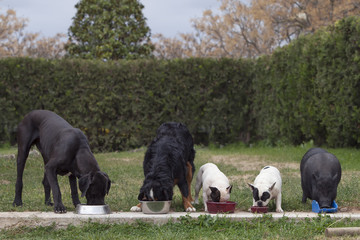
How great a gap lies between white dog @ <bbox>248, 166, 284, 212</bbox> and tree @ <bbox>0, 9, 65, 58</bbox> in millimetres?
45833

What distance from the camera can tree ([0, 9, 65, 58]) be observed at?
166 ft

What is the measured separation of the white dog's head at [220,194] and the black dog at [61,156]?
141 centimetres

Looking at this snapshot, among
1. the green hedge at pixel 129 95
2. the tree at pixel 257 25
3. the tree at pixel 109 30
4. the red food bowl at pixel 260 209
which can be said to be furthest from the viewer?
the tree at pixel 257 25

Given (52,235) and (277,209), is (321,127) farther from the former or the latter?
(52,235)

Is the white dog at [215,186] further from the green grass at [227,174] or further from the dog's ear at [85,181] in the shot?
the dog's ear at [85,181]

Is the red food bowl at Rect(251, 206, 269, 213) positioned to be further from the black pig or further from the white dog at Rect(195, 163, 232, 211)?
the black pig

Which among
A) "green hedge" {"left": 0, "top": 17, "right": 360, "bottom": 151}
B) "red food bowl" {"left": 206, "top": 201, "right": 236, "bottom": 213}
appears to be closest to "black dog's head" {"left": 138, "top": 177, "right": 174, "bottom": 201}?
"red food bowl" {"left": 206, "top": 201, "right": 236, "bottom": 213}

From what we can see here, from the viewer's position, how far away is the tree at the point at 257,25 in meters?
38.1

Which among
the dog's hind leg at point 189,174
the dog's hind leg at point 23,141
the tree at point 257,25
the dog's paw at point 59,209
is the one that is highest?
the tree at point 257,25

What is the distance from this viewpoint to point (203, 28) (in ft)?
167

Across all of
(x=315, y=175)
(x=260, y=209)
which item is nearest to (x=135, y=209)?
(x=260, y=209)

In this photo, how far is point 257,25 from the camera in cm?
4725

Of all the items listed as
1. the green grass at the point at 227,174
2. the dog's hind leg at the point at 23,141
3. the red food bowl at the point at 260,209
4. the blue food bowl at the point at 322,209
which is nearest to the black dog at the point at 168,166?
the green grass at the point at 227,174

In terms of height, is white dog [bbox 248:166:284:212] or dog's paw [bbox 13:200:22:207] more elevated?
white dog [bbox 248:166:284:212]
